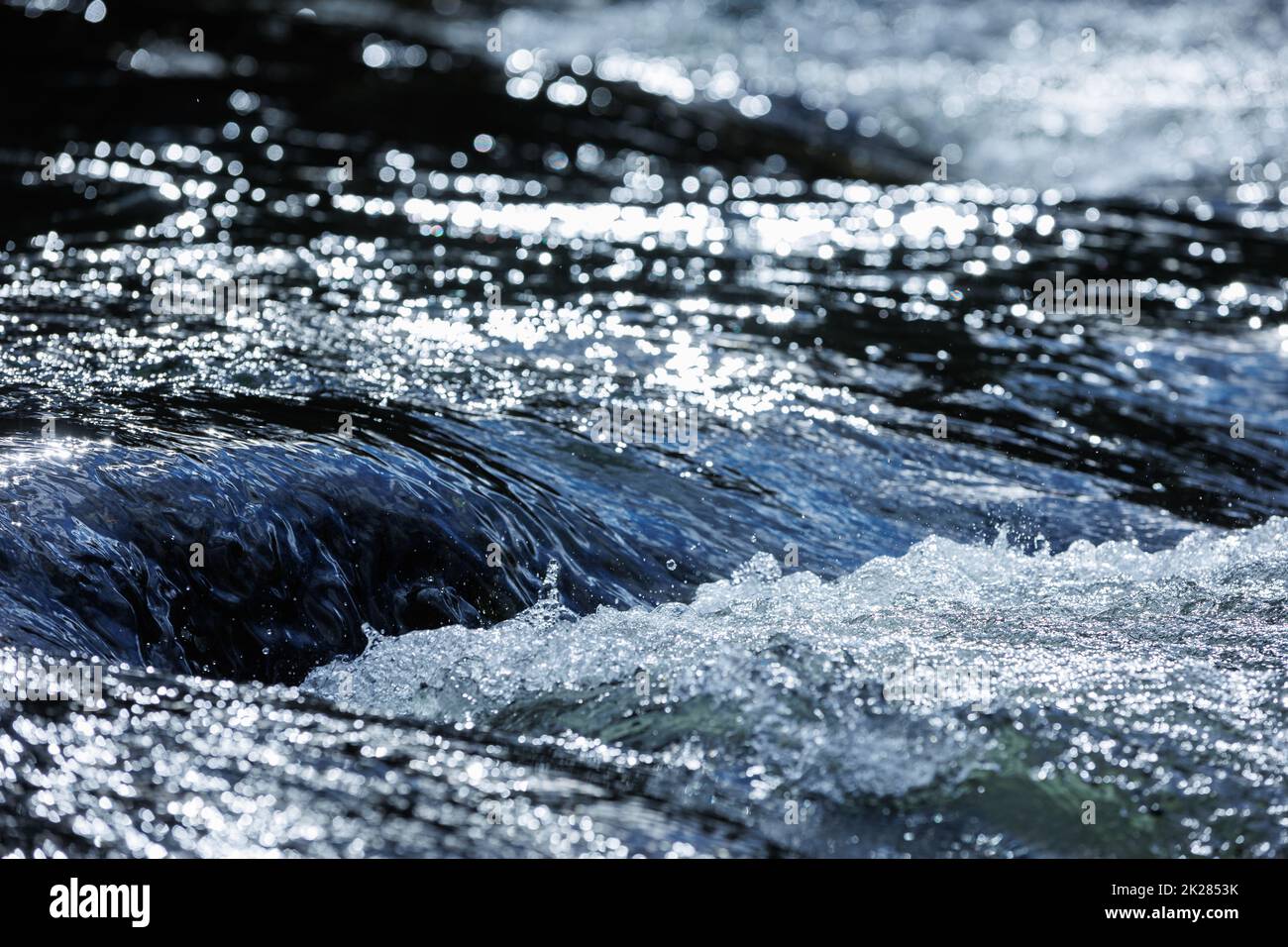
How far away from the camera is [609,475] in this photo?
5219 mm

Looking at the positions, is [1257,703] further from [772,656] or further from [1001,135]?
[1001,135]

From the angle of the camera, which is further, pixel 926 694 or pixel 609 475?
pixel 609 475

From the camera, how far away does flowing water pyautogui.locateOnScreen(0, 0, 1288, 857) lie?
2992 mm

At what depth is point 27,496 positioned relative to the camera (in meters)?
3.90

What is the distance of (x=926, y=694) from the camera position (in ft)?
11.0

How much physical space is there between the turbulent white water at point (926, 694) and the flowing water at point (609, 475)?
13 millimetres

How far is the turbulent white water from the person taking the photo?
10.1 ft

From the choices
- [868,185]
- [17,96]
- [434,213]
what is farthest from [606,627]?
[17,96]

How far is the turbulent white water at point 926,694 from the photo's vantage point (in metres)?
3.08

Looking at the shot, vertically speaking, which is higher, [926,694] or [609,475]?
[609,475]

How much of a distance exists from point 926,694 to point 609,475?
2071mm

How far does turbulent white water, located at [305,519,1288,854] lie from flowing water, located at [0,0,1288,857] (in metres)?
0.01

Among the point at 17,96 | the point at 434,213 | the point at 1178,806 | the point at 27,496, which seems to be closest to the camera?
the point at 1178,806
